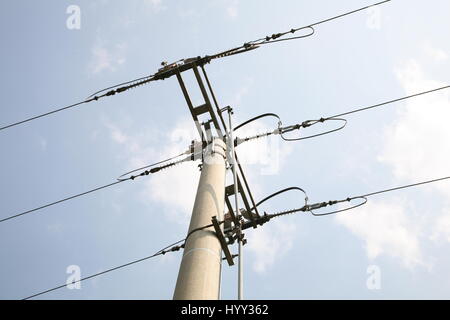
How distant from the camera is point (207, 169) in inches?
302

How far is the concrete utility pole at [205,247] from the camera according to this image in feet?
17.6

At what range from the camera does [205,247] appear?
6016 mm

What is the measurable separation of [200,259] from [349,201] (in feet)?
12.3

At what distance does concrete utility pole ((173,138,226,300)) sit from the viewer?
5363mm

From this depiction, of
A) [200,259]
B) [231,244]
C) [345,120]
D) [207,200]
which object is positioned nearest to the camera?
[200,259]

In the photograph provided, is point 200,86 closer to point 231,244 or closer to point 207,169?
point 207,169

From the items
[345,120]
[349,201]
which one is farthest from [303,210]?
[345,120]

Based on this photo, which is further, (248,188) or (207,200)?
(248,188)

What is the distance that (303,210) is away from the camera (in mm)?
8141
